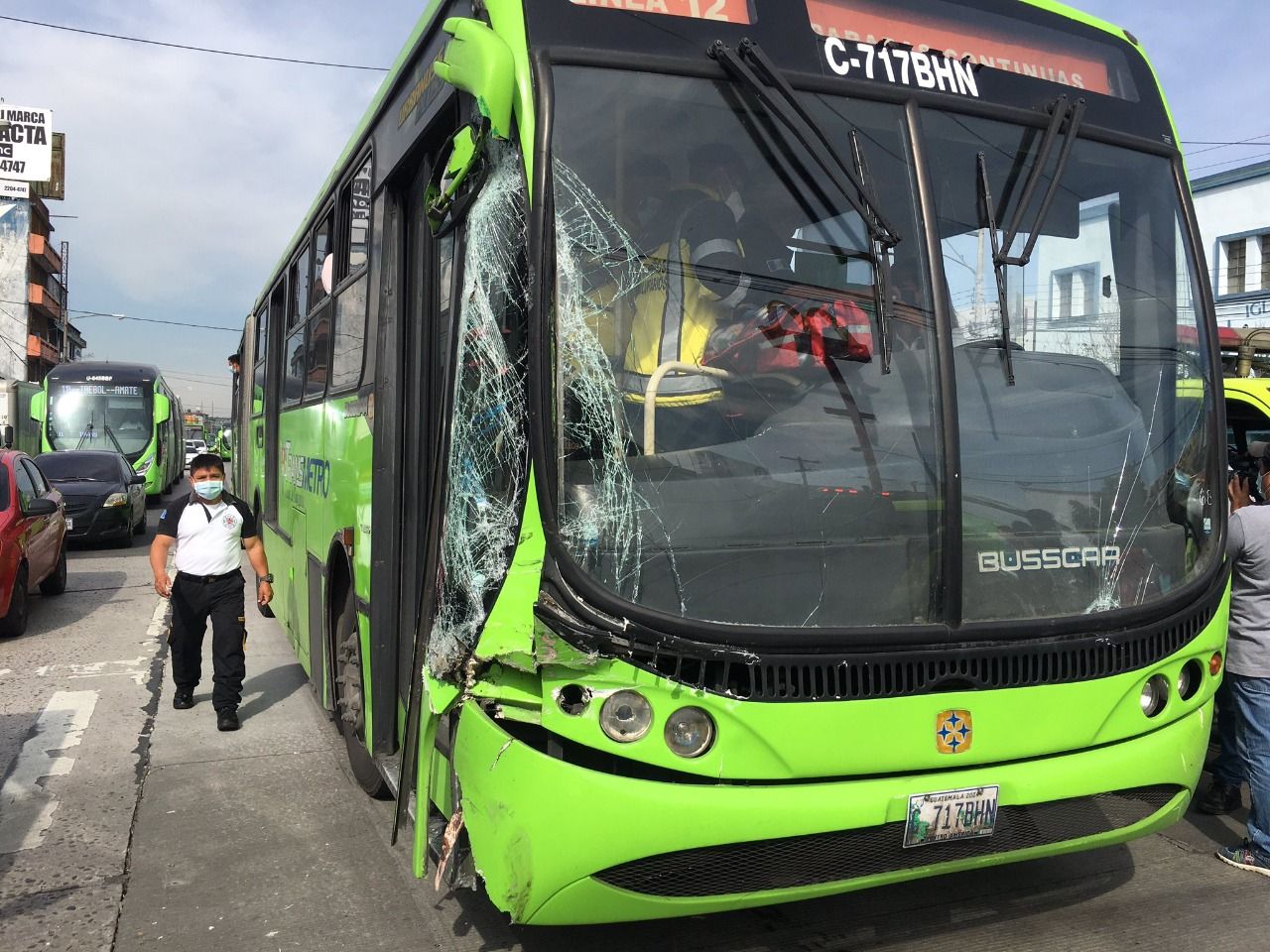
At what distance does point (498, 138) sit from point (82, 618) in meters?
8.96

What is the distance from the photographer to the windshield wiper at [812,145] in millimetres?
3186

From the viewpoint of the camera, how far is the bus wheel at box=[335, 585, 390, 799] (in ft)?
16.1

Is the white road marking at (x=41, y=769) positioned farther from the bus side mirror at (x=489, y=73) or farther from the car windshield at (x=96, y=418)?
the car windshield at (x=96, y=418)

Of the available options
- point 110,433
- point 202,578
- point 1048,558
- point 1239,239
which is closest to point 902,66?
point 1048,558

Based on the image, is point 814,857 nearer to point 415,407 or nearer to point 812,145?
point 812,145

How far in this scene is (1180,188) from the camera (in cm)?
389

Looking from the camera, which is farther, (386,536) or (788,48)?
(386,536)

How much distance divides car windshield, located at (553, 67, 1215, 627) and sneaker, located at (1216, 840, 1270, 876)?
68.0 inches

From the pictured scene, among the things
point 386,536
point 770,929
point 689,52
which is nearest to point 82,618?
point 386,536

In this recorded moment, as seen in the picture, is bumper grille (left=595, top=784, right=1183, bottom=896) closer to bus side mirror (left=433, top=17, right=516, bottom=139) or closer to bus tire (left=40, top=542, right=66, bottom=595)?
bus side mirror (left=433, top=17, right=516, bottom=139)

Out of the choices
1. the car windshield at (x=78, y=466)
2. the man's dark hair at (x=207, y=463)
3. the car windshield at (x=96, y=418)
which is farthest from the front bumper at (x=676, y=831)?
the car windshield at (x=96, y=418)

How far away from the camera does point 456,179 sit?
3242 mm

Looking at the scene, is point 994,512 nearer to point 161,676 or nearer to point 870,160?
point 870,160

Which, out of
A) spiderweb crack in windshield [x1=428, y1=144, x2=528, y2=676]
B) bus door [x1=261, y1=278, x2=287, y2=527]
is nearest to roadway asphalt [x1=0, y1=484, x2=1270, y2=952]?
spiderweb crack in windshield [x1=428, y1=144, x2=528, y2=676]
